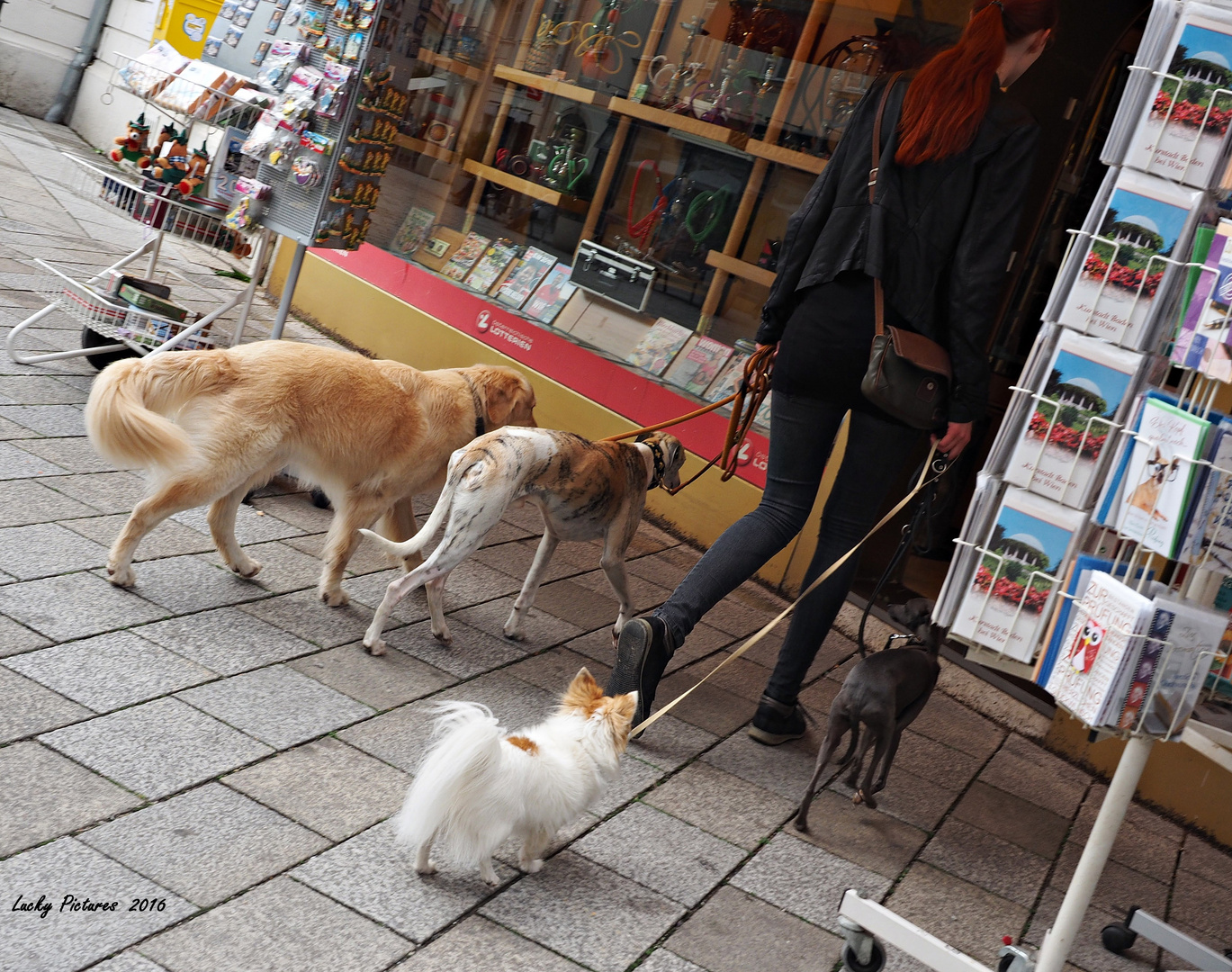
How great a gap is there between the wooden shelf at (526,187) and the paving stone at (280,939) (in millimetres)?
4958

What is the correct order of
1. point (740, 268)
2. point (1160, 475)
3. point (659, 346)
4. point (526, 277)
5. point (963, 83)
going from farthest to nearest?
1. point (526, 277)
2. point (659, 346)
3. point (740, 268)
4. point (963, 83)
5. point (1160, 475)

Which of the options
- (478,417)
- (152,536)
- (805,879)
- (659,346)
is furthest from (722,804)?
(659,346)

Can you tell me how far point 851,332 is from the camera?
11.2ft

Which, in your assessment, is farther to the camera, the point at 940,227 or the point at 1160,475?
the point at 940,227

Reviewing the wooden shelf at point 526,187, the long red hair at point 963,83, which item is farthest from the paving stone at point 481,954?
the wooden shelf at point 526,187

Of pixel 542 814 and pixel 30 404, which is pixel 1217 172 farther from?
pixel 30 404

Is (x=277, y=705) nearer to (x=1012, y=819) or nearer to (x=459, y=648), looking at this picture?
(x=459, y=648)

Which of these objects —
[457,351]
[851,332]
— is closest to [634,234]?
[457,351]

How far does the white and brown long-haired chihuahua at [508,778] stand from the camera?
7.91 ft

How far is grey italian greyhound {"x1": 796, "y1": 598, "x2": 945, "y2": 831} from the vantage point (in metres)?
3.26

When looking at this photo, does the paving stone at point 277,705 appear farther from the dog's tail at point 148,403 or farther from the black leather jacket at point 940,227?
the black leather jacket at point 940,227

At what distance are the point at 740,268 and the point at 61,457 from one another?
3.42 meters

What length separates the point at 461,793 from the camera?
2.42m

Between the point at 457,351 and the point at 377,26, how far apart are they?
2.00m
